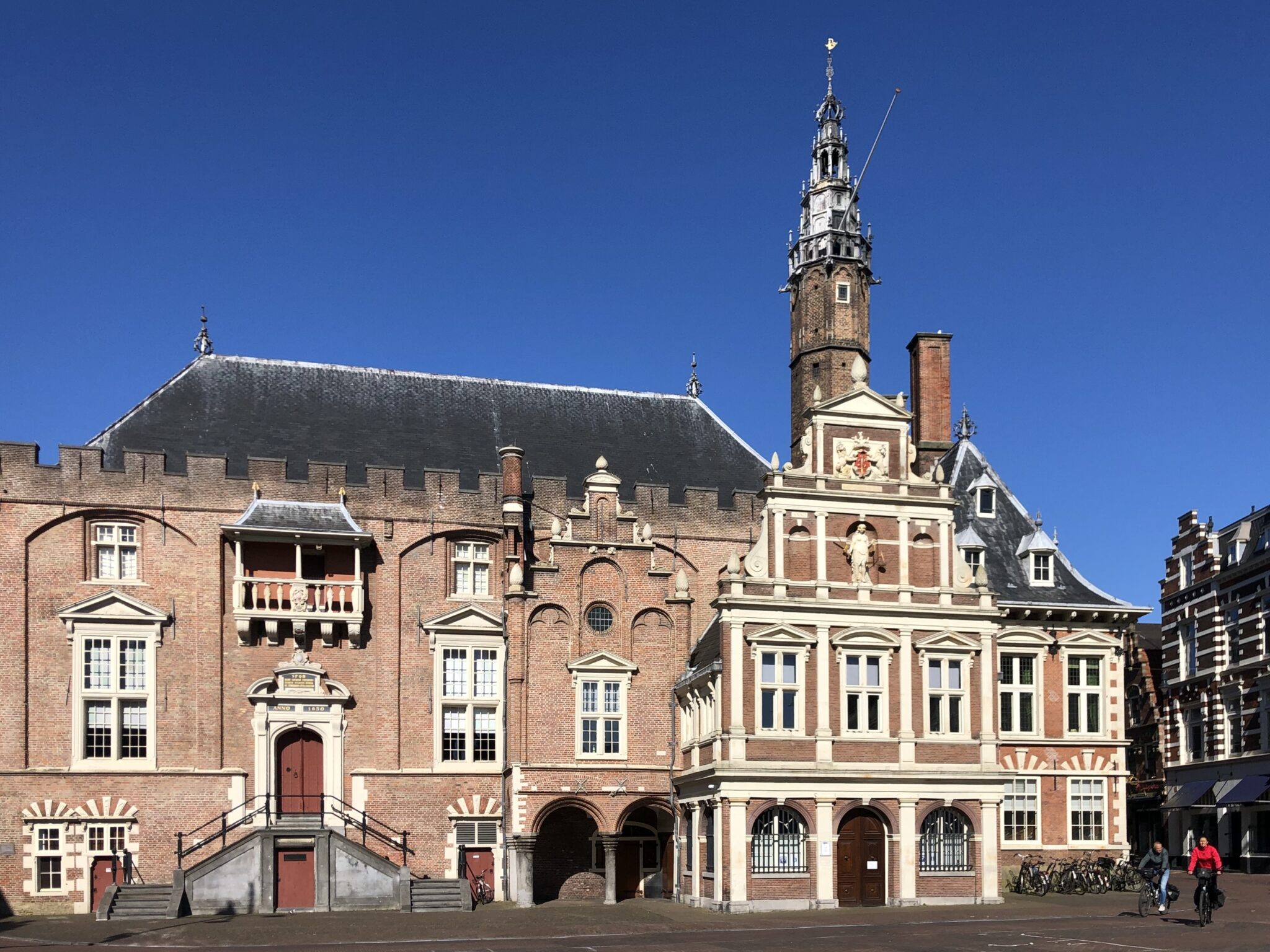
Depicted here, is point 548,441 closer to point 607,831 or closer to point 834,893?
point 607,831

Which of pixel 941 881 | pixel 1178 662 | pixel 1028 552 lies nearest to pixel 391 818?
pixel 941 881

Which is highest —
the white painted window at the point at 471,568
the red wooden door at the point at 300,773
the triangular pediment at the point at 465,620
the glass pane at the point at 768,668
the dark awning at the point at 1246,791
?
the white painted window at the point at 471,568

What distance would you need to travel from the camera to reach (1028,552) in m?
42.6

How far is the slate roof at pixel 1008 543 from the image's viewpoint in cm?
4206

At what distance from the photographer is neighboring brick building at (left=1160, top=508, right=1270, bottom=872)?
48688 millimetres

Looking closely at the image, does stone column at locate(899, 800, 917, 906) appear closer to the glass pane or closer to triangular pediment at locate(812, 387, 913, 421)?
the glass pane

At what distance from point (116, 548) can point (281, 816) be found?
28.4 ft

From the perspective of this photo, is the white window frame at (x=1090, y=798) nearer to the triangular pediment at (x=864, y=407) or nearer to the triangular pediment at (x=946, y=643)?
the triangular pediment at (x=946, y=643)

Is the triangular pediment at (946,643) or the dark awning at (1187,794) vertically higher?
the triangular pediment at (946,643)

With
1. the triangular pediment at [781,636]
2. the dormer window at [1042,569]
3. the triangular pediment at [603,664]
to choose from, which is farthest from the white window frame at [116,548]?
the dormer window at [1042,569]

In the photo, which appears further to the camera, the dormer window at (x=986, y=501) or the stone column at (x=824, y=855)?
the dormer window at (x=986, y=501)

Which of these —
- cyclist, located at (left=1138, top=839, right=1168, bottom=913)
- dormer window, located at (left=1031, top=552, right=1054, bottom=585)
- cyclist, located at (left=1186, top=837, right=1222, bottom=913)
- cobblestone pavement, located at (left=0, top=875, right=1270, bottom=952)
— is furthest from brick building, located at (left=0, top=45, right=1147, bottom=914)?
cyclist, located at (left=1186, top=837, right=1222, bottom=913)

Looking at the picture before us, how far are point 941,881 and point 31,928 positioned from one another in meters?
22.2

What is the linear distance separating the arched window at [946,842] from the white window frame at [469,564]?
544 inches
